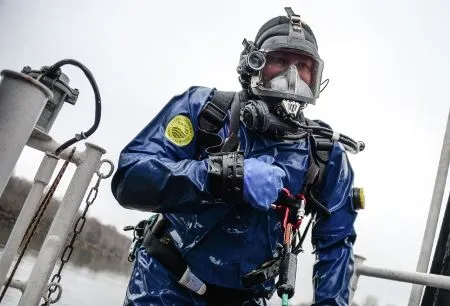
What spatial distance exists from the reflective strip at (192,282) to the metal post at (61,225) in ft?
3.07

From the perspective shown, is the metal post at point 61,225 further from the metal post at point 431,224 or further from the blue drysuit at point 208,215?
the metal post at point 431,224

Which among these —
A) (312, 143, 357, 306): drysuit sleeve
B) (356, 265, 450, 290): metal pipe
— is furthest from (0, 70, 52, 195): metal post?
(356, 265, 450, 290): metal pipe

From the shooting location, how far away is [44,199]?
7.30 feet

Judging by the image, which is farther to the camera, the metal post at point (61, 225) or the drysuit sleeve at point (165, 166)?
the metal post at point (61, 225)

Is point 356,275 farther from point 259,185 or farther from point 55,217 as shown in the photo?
point 55,217

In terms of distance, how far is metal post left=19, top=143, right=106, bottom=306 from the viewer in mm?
2127

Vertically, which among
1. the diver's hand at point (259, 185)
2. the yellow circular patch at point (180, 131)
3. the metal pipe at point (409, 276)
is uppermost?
the yellow circular patch at point (180, 131)

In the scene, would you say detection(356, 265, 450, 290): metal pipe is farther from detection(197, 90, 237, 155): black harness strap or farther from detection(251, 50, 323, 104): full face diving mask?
detection(197, 90, 237, 155): black harness strap

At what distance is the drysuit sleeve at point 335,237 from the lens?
1941mm

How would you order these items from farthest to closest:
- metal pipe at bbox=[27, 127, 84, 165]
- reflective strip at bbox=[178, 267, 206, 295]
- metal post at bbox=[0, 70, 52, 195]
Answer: metal pipe at bbox=[27, 127, 84, 165] < reflective strip at bbox=[178, 267, 206, 295] < metal post at bbox=[0, 70, 52, 195]

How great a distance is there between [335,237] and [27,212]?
1.90 metres

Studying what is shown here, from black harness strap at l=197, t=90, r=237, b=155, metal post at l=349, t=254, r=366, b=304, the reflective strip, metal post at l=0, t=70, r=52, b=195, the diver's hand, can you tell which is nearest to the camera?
metal post at l=0, t=70, r=52, b=195

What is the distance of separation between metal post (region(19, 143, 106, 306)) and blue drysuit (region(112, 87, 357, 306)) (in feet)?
1.94

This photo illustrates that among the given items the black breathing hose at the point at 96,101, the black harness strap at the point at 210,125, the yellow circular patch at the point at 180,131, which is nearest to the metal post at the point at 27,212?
the black breathing hose at the point at 96,101
